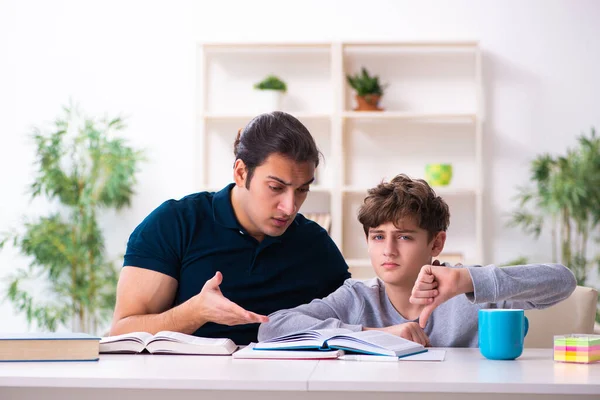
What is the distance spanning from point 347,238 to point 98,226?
59.0 inches

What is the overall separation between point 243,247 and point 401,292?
0.43 meters

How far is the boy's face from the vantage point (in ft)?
6.37

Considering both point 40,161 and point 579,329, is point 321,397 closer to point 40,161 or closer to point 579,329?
point 579,329

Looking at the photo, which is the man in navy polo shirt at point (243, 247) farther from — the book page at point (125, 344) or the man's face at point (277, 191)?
the book page at point (125, 344)

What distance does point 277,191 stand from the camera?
6.50 feet

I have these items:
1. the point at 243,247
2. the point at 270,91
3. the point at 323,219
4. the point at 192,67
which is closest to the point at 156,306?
the point at 243,247

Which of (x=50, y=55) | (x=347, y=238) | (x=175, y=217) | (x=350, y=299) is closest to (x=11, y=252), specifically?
(x=50, y=55)

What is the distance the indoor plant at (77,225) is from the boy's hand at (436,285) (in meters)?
3.28

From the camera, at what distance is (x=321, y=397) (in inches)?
50.7

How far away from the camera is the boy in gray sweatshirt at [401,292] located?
1759mm

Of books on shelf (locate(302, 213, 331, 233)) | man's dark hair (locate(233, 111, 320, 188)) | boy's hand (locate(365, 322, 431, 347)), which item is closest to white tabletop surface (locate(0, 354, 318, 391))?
boy's hand (locate(365, 322, 431, 347))

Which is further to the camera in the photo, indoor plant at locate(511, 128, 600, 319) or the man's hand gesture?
indoor plant at locate(511, 128, 600, 319)

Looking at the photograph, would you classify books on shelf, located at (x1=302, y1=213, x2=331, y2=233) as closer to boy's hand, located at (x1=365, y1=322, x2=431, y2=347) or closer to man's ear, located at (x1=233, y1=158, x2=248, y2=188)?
man's ear, located at (x1=233, y1=158, x2=248, y2=188)

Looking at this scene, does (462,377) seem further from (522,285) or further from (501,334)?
(522,285)
